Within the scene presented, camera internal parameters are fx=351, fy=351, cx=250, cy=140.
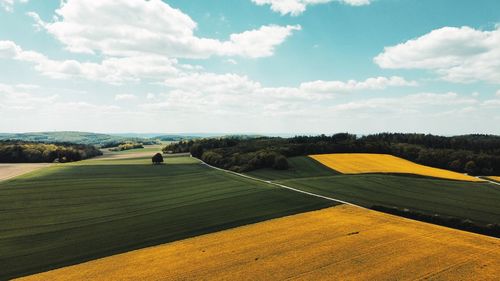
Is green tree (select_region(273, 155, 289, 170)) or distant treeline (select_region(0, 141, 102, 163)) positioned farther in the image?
distant treeline (select_region(0, 141, 102, 163))

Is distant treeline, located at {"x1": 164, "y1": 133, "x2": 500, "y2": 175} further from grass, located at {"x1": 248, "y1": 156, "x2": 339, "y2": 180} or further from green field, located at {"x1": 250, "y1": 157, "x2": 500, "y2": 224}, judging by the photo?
green field, located at {"x1": 250, "y1": 157, "x2": 500, "y2": 224}

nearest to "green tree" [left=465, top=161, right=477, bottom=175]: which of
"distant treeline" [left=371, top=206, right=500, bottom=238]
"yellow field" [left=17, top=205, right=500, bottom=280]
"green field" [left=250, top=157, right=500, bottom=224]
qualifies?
"green field" [left=250, top=157, right=500, bottom=224]

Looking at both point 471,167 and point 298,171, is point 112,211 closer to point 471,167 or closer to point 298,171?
point 298,171

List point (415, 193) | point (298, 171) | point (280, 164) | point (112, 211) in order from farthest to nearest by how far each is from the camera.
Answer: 1. point (280, 164)
2. point (298, 171)
3. point (415, 193)
4. point (112, 211)

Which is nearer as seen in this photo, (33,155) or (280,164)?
(280,164)

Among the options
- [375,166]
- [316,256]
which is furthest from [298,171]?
[316,256]

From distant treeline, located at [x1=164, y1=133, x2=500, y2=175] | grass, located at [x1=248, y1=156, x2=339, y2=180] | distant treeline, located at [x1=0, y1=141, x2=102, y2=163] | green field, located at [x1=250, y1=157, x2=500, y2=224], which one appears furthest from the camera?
distant treeline, located at [x1=0, y1=141, x2=102, y2=163]

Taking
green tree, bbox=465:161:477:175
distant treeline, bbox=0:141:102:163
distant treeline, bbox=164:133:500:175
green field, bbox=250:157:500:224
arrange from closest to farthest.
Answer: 1. green field, bbox=250:157:500:224
2. green tree, bbox=465:161:477:175
3. distant treeline, bbox=164:133:500:175
4. distant treeline, bbox=0:141:102:163
